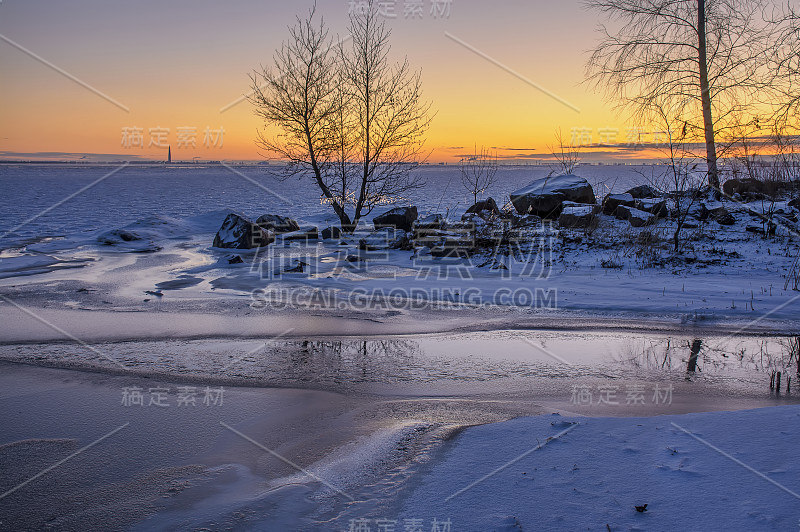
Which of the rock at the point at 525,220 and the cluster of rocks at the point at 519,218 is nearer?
the cluster of rocks at the point at 519,218

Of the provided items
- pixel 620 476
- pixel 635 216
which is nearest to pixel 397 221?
pixel 635 216

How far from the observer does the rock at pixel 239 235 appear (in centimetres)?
1455

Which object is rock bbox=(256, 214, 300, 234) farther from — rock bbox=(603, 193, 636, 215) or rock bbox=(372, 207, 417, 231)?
rock bbox=(603, 193, 636, 215)

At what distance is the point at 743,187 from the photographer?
47.4 feet

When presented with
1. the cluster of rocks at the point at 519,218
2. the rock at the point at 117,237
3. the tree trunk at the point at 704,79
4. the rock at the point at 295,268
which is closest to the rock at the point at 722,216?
the cluster of rocks at the point at 519,218

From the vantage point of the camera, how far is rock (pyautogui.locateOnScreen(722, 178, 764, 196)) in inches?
555

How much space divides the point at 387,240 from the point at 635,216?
612 centimetres

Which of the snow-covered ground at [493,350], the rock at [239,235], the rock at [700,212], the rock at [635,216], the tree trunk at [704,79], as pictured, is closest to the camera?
the snow-covered ground at [493,350]

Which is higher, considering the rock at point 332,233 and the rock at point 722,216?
the rock at point 722,216

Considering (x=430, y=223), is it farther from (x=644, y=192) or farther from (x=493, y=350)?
(x=493, y=350)

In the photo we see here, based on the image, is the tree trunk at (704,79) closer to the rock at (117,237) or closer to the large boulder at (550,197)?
the large boulder at (550,197)

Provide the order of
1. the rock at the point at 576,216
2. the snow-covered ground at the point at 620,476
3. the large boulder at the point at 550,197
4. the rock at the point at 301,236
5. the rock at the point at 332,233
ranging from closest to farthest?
the snow-covered ground at the point at 620,476 < the rock at the point at 576,216 < the large boulder at the point at 550,197 < the rock at the point at 301,236 < the rock at the point at 332,233

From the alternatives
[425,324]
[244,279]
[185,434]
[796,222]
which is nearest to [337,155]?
[244,279]

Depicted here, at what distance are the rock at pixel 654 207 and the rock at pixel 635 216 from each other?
0.17 meters
